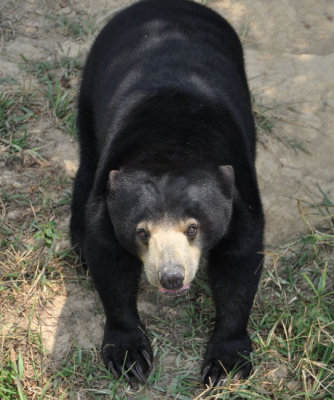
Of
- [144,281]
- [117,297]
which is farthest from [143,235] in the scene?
[144,281]

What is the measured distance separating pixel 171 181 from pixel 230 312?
1128 mm

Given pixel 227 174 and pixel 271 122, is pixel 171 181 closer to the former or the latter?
pixel 227 174

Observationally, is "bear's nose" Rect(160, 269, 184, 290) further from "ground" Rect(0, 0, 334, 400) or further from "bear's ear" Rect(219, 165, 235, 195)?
"ground" Rect(0, 0, 334, 400)

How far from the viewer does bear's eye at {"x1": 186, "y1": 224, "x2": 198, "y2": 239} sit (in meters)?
3.91

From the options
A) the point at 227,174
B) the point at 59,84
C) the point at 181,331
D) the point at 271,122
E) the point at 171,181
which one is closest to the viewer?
the point at 171,181

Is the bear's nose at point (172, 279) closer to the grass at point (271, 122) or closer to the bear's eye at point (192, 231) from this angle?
the bear's eye at point (192, 231)

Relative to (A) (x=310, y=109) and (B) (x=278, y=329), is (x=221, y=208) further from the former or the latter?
(A) (x=310, y=109)

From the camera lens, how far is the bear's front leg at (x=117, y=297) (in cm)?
440

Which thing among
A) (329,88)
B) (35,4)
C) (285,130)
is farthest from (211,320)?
(35,4)

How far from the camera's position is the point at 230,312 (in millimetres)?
4555

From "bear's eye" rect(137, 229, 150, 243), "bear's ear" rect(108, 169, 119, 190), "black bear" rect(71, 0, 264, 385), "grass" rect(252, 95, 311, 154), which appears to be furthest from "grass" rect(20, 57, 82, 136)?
"bear's eye" rect(137, 229, 150, 243)

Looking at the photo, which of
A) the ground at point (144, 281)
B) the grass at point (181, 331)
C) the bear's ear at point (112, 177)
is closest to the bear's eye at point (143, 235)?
the bear's ear at point (112, 177)

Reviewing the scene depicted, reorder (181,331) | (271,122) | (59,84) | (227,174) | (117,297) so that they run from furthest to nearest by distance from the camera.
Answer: (59,84), (271,122), (181,331), (117,297), (227,174)

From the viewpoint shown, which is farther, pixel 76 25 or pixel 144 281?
pixel 76 25
